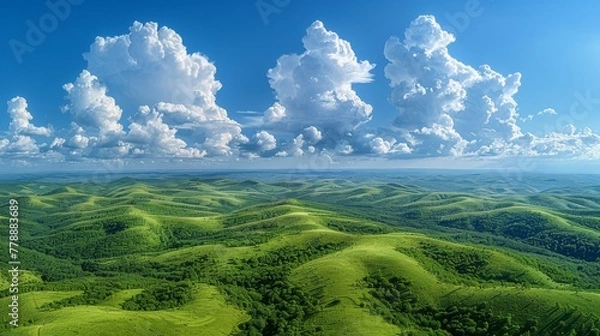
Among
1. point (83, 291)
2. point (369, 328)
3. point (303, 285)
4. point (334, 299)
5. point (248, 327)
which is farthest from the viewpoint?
point (83, 291)

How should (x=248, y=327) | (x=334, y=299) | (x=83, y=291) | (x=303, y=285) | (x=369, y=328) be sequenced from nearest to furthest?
(x=369, y=328)
(x=248, y=327)
(x=334, y=299)
(x=303, y=285)
(x=83, y=291)

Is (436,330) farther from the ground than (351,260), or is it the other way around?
(351,260)

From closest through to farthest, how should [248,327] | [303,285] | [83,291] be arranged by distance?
[248,327] < [303,285] < [83,291]

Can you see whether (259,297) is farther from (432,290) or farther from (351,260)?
(432,290)

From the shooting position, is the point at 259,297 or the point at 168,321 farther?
the point at 259,297

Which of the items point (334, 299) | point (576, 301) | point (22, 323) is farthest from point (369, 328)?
point (22, 323)

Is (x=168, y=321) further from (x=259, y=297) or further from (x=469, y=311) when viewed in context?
(x=469, y=311)

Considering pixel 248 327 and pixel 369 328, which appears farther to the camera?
pixel 248 327

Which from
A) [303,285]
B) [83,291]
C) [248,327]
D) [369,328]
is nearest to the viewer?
[369,328]

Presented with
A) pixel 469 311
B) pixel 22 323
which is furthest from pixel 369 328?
pixel 22 323
